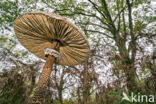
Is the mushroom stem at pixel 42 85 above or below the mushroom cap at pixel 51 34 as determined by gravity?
below

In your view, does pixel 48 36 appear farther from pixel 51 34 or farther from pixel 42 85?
pixel 42 85

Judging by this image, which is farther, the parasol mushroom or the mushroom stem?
the parasol mushroom

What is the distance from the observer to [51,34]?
9.81 ft

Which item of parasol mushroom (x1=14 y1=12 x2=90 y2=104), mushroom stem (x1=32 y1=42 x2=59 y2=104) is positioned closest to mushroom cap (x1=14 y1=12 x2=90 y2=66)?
parasol mushroom (x1=14 y1=12 x2=90 y2=104)

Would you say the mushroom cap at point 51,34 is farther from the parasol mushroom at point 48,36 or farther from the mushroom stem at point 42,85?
the mushroom stem at point 42,85

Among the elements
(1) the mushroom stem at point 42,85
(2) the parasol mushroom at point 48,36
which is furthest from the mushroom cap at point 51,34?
(1) the mushroom stem at point 42,85

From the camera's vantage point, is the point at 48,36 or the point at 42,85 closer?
the point at 42,85

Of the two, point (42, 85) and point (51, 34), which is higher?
point (51, 34)

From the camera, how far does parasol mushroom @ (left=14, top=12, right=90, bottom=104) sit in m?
2.36

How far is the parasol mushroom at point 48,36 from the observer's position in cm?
236

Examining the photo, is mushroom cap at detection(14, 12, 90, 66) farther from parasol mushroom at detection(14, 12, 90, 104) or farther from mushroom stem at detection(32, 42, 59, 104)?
mushroom stem at detection(32, 42, 59, 104)

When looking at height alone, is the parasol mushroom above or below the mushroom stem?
above

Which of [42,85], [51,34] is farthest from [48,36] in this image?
[42,85]

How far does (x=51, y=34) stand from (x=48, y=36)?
0.70ft
